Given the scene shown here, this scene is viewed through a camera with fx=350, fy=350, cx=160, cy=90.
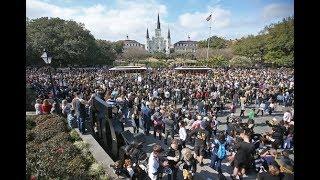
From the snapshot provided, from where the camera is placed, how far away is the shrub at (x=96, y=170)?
877cm

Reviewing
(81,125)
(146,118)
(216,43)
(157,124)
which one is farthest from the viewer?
(216,43)

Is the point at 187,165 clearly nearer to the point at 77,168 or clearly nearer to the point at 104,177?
the point at 104,177

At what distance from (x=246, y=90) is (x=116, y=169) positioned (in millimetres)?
20148

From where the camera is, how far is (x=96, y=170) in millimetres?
8906

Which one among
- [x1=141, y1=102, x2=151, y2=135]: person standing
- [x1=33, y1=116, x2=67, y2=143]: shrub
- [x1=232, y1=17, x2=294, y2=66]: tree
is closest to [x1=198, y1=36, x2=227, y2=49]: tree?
[x1=232, y1=17, x2=294, y2=66]: tree

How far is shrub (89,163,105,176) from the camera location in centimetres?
877

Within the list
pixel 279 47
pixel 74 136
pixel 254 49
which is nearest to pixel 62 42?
pixel 279 47

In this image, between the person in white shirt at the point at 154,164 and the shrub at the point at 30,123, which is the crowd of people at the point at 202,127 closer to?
the person in white shirt at the point at 154,164

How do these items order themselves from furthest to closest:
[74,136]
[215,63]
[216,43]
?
[216,43], [215,63], [74,136]

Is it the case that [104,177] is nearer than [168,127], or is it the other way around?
[104,177]

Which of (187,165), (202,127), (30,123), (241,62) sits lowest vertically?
(187,165)
